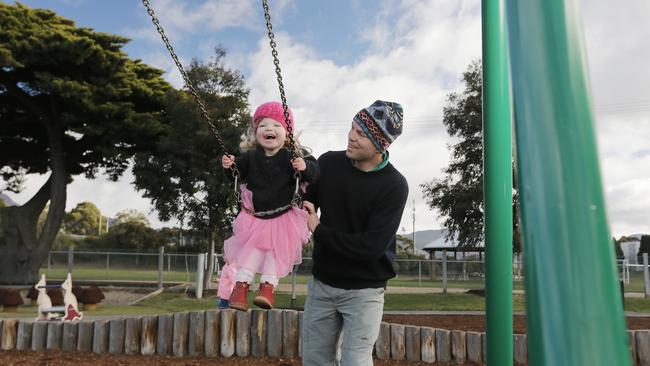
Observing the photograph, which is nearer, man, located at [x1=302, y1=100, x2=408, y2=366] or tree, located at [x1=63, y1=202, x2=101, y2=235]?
man, located at [x1=302, y1=100, x2=408, y2=366]

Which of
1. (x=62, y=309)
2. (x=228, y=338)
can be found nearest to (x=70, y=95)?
(x=62, y=309)

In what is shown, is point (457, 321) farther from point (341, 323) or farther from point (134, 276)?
point (134, 276)

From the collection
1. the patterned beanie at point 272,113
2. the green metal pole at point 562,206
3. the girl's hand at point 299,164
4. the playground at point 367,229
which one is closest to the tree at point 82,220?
the playground at point 367,229

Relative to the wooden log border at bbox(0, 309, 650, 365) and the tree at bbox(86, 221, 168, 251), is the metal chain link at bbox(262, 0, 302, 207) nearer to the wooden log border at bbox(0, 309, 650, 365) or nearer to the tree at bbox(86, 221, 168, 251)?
the wooden log border at bbox(0, 309, 650, 365)

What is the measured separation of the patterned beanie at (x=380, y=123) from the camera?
8.64 ft

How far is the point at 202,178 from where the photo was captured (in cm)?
1631

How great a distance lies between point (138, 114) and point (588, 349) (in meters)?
21.4

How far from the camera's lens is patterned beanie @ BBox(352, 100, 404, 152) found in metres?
2.63

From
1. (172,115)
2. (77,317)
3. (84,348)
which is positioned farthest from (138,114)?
(84,348)

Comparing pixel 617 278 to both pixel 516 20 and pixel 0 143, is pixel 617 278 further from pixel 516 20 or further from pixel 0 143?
pixel 0 143

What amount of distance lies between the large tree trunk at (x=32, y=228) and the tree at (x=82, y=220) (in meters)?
37.9

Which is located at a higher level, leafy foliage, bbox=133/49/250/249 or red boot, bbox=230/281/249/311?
leafy foliage, bbox=133/49/250/249

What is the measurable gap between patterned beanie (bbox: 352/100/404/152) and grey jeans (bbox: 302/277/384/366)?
695 millimetres

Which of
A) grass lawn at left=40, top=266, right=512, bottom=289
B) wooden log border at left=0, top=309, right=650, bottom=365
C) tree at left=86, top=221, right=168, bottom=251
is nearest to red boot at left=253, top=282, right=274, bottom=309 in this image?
wooden log border at left=0, top=309, right=650, bottom=365
